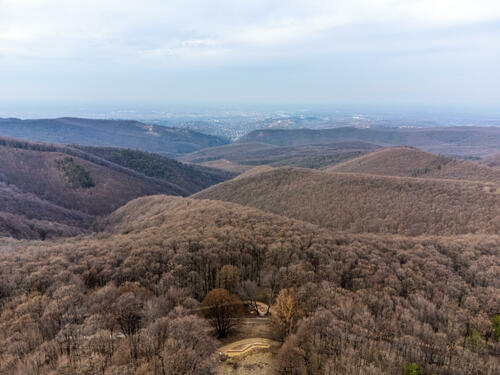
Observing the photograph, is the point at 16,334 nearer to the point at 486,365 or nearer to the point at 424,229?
the point at 486,365

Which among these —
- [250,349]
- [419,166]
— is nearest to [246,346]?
[250,349]

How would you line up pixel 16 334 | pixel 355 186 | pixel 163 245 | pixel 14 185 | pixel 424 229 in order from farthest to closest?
pixel 14 185 → pixel 355 186 → pixel 424 229 → pixel 163 245 → pixel 16 334

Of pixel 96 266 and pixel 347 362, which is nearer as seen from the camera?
pixel 347 362

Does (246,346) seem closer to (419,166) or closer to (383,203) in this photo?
(383,203)

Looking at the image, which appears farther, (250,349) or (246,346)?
(246,346)

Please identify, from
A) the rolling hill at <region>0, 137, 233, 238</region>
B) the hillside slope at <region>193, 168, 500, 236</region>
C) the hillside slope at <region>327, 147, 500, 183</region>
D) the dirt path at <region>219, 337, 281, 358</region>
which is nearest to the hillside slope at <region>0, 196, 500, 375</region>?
the dirt path at <region>219, 337, 281, 358</region>

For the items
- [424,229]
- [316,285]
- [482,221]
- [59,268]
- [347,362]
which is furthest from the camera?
[424,229]

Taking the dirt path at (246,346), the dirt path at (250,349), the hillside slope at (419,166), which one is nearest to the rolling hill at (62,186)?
the dirt path at (250,349)

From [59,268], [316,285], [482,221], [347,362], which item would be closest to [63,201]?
[59,268]

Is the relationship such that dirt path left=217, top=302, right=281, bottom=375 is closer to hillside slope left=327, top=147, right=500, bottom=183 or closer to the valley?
the valley
